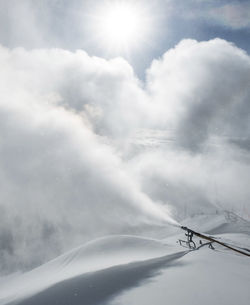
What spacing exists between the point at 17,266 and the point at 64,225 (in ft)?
45.4

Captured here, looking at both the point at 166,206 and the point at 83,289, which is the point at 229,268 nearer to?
the point at 83,289

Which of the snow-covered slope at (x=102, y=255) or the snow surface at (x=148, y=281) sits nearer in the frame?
the snow surface at (x=148, y=281)

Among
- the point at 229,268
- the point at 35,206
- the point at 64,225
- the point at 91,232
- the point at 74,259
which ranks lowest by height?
the point at 229,268

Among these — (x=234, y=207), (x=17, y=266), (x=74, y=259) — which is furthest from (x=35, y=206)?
(x=74, y=259)

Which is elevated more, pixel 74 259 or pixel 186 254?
pixel 74 259

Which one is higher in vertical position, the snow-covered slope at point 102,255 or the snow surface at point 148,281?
the snow-covered slope at point 102,255

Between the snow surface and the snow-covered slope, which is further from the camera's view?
the snow-covered slope

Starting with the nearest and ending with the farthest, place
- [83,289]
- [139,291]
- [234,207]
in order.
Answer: [139,291], [83,289], [234,207]

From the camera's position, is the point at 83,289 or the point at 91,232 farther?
the point at 91,232

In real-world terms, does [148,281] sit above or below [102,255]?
below

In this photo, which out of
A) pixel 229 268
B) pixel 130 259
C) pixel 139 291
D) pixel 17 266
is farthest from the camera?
pixel 17 266

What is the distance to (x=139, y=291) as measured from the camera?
4.45m

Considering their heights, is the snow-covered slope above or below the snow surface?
above

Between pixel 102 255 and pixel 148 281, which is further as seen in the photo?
pixel 102 255
